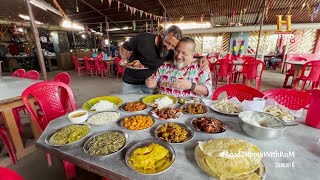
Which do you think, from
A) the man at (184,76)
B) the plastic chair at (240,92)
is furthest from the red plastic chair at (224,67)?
the man at (184,76)

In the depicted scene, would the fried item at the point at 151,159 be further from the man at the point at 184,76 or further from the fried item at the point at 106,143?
the man at the point at 184,76

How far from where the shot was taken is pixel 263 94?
6.14 feet

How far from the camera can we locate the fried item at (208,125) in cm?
122

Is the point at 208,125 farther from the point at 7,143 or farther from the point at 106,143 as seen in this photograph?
the point at 7,143

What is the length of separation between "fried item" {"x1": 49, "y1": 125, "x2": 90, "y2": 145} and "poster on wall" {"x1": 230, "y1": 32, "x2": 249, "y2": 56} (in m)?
14.3

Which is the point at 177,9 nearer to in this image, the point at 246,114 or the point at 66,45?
the point at 66,45

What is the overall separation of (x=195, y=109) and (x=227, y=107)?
307mm

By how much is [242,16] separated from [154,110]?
12.3 meters

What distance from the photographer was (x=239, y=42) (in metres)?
13.8

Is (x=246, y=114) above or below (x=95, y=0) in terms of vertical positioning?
below

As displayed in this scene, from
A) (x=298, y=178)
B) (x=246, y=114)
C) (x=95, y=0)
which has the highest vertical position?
(x=95, y=0)

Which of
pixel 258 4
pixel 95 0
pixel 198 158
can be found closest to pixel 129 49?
pixel 198 158

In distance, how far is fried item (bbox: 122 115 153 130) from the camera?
1296mm

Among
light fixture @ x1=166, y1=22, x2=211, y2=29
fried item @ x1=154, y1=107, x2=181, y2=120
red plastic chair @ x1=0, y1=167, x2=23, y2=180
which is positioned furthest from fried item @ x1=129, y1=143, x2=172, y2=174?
light fixture @ x1=166, y1=22, x2=211, y2=29
